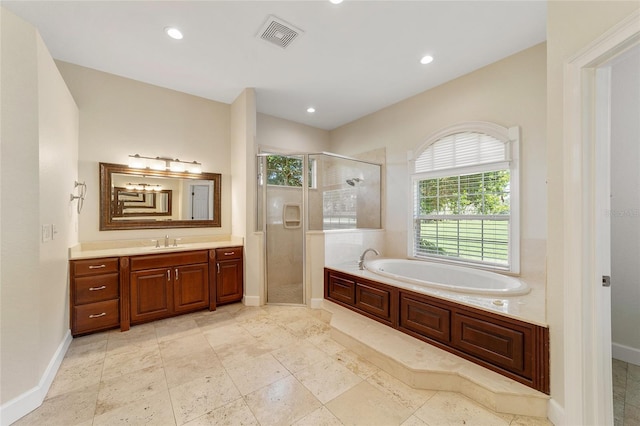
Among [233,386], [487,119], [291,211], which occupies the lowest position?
[233,386]

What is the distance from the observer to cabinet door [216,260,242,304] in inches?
128

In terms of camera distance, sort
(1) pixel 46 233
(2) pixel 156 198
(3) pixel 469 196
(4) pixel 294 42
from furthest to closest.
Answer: (2) pixel 156 198, (3) pixel 469 196, (4) pixel 294 42, (1) pixel 46 233

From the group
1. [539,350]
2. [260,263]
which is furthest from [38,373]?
[539,350]

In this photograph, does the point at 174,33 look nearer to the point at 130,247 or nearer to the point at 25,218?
the point at 25,218

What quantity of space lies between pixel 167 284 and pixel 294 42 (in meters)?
2.95

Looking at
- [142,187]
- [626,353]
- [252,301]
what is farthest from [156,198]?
[626,353]

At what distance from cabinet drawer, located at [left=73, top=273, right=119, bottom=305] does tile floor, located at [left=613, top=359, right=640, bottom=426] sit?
4048 millimetres

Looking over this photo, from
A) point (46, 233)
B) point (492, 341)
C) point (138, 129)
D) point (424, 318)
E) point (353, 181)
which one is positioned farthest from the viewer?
point (353, 181)

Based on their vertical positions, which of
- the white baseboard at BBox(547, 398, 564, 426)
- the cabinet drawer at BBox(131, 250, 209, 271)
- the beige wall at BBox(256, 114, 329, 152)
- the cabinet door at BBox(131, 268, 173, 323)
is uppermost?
the beige wall at BBox(256, 114, 329, 152)

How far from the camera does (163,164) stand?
3.32 meters

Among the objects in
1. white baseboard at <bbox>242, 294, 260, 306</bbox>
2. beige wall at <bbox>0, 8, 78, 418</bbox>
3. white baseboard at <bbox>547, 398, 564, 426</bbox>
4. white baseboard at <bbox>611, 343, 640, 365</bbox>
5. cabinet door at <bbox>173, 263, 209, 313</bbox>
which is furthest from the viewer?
white baseboard at <bbox>242, 294, 260, 306</bbox>

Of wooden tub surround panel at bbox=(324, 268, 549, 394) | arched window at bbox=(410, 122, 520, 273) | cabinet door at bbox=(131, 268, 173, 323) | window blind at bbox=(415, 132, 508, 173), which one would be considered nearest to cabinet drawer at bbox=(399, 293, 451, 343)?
wooden tub surround panel at bbox=(324, 268, 549, 394)

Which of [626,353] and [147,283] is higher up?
[147,283]

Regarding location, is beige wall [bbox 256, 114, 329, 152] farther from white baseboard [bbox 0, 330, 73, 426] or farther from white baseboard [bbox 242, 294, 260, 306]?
white baseboard [bbox 0, 330, 73, 426]
